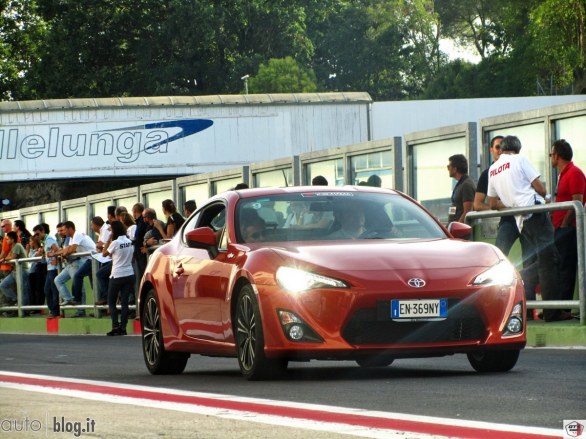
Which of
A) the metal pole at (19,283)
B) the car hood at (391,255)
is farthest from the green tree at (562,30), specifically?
the car hood at (391,255)

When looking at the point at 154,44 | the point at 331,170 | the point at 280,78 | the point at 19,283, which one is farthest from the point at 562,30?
the point at 331,170

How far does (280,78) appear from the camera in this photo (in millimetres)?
92562

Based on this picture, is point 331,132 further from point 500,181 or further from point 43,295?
point 500,181

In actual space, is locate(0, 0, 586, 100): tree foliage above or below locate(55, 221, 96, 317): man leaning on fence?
above

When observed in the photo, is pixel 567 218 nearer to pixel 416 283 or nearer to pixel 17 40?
pixel 416 283

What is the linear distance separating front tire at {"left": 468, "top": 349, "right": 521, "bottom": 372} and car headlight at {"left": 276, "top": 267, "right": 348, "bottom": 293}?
1.21 metres

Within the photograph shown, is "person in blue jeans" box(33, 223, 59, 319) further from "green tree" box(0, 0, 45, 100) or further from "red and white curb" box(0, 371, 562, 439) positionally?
"green tree" box(0, 0, 45, 100)

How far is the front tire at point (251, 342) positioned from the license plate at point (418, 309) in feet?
2.92

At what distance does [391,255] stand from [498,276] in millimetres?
729

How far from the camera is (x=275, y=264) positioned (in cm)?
1101

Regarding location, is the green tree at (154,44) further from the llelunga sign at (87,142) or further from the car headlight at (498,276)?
the car headlight at (498,276)

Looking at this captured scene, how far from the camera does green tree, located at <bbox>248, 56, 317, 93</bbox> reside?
9225 centimetres

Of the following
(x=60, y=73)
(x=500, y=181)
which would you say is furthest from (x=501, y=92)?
(x=500, y=181)

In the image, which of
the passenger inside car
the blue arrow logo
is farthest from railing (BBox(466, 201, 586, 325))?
the blue arrow logo
